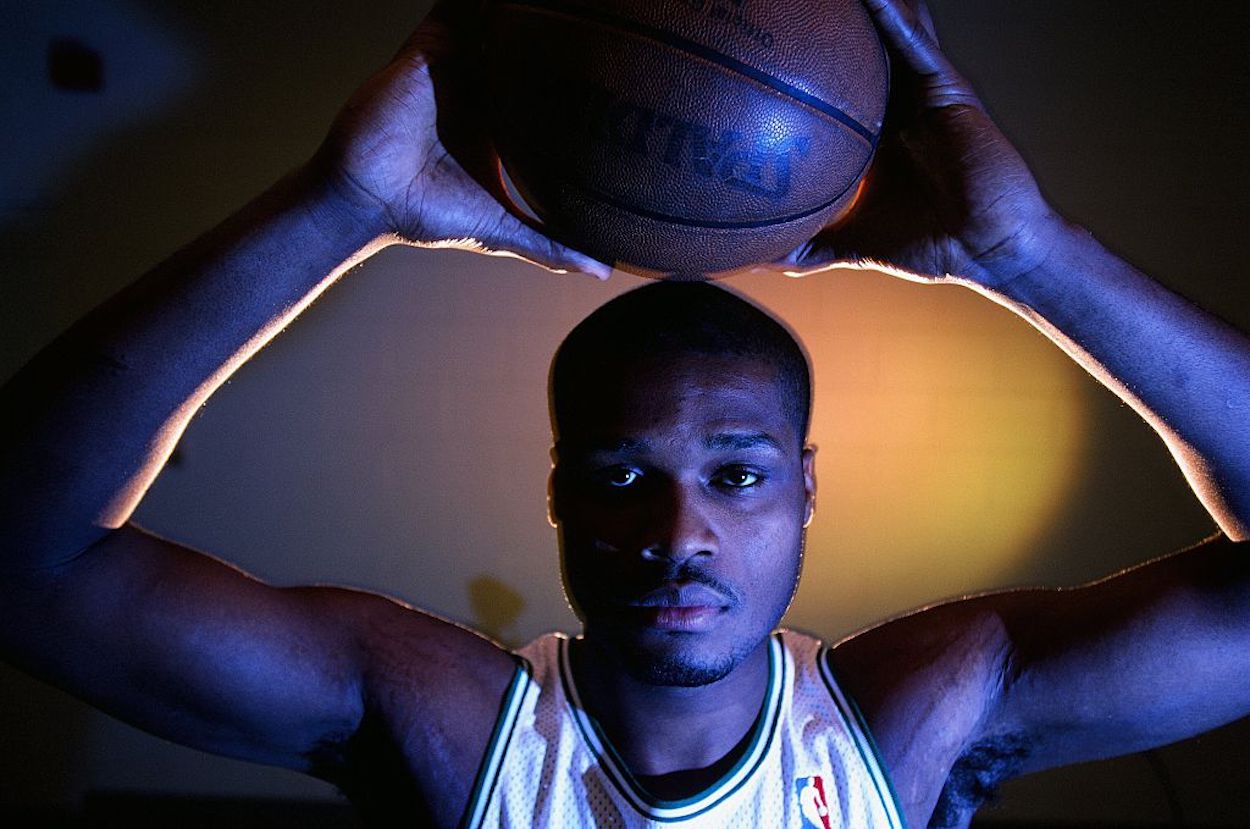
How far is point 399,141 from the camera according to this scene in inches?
35.8

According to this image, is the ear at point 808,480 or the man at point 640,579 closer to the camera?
the man at point 640,579

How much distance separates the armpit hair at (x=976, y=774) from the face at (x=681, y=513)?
0.37 meters

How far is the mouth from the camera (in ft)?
3.22

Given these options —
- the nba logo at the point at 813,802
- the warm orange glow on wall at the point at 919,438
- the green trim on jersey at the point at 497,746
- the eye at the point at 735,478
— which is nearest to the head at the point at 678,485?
the eye at the point at 735,478

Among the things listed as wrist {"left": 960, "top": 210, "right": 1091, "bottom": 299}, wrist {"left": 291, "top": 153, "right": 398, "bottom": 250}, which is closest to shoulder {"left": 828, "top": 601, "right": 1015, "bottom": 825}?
wrist {"left": 960, "top": 210, "right": 1091, "bottom": 299}

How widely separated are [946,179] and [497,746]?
2.76 feet

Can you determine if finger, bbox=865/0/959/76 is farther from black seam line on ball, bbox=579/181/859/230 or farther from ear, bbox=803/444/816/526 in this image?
ear, bbox=803/444/816/526

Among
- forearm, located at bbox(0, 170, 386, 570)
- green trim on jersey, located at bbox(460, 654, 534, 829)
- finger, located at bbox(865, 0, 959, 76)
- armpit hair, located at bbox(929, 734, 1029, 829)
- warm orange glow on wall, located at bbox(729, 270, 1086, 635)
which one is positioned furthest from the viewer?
warm orange glow on wall, located at bbox(729, 270, 1086, 635)

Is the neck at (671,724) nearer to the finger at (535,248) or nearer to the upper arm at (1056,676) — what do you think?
the upper arm at (1056,676)

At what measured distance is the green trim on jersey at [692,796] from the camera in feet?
3.46

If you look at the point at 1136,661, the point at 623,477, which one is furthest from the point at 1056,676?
the point at 623,477

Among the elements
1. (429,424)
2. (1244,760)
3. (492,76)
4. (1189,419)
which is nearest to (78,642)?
(492,76)

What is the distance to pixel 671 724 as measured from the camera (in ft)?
3.67

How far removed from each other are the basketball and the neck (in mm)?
557
